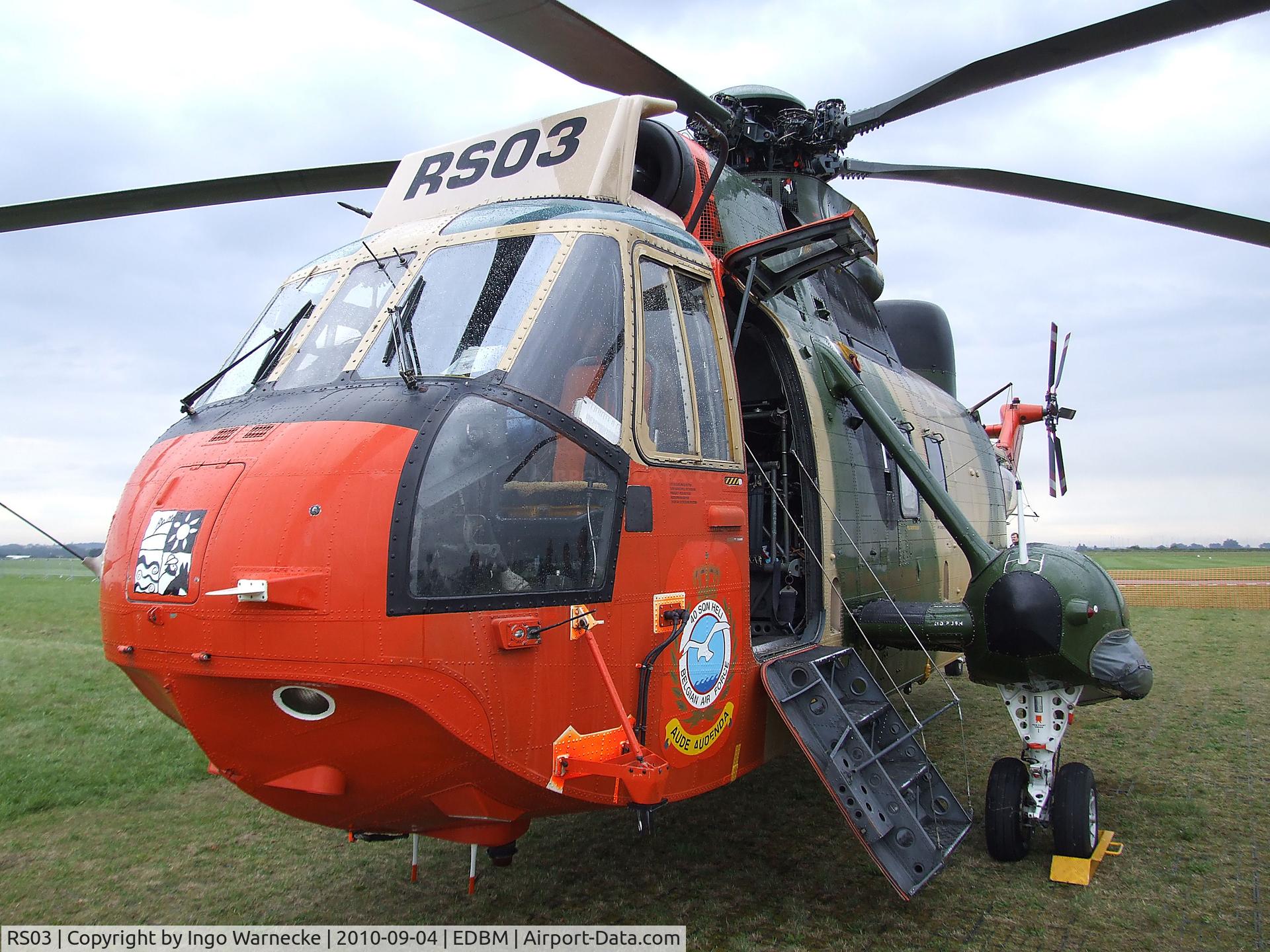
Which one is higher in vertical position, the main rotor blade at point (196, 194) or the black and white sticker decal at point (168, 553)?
the main rotor blade at point (196, 194)

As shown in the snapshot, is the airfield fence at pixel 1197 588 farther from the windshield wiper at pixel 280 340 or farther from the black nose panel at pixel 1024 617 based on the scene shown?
the windshield wiper at pixel 280 340

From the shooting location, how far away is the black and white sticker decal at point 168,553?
3.18 metres

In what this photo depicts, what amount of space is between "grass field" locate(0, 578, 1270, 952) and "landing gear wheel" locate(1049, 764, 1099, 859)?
0.20 meters

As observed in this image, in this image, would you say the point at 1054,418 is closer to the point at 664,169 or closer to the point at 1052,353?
the point at 1052,353

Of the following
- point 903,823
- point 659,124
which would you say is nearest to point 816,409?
point 659,124

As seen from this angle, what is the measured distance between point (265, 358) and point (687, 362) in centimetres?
201

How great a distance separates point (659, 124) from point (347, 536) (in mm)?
3534

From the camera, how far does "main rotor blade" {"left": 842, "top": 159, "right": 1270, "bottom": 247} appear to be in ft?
19.2

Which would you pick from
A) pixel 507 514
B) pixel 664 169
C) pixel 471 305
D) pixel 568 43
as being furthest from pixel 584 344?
pixel 664 169

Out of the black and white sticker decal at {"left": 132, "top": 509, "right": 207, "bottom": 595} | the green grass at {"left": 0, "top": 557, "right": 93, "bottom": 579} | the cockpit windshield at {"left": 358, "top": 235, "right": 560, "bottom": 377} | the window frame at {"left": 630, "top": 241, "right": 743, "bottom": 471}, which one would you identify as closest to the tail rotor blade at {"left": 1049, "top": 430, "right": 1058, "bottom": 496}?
the window frame at {"left": 630, "top": 241, "right": 743, "bottom": 471}

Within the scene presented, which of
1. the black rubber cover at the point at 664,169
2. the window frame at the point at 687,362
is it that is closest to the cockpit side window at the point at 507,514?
the window frame at the point at 687,362

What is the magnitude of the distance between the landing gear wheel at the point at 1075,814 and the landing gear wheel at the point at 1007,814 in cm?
19

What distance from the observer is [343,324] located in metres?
4.19

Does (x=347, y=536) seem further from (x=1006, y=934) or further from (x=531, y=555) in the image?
(x=1006, y=934)
